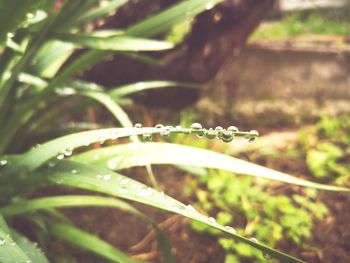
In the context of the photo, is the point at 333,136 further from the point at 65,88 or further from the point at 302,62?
the point at 65,88

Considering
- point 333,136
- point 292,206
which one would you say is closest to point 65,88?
point 292,206

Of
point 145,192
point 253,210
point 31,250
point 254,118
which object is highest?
point 145,192

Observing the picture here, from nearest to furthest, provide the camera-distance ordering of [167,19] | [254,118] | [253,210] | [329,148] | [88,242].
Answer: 1. [88,242]
2. [167,19]
3. [253,210]
4. [329,148]
5. [254,118]

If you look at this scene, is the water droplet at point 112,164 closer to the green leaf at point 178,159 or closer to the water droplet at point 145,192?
the green leaf at point 178,159

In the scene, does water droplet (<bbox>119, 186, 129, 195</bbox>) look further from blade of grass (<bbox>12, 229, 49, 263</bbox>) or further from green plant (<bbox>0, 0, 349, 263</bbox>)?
blade of grass (<bbox>12, 229, 49, 263</bbox>)

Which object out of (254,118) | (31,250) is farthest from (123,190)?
(254,118)

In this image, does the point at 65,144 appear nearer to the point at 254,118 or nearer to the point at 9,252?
the point at 9,252

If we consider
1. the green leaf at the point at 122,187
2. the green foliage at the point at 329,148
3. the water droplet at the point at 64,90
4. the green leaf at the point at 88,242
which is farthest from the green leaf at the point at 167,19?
the green foliage at the point at 329,148
